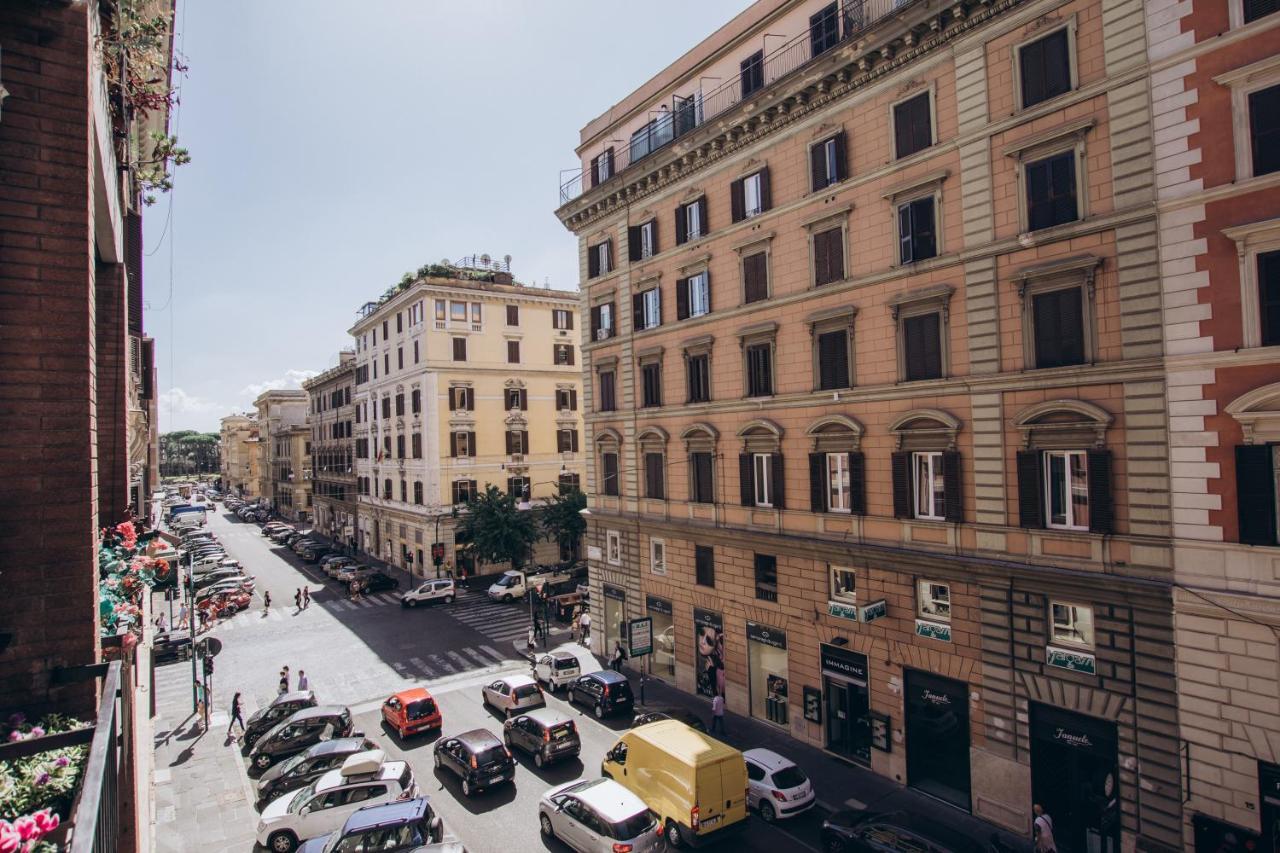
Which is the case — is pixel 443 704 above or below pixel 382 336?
below

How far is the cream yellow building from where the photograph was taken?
48.7 m

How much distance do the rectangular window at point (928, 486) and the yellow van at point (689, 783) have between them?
8.18m

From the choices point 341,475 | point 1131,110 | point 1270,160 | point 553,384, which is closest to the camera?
point 1270,160

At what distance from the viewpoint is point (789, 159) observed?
899 inches

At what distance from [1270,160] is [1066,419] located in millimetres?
6086

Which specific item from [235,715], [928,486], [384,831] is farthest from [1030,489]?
[235,715]

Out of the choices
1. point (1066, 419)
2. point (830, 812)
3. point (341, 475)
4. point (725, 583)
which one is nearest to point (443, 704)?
point (725, 583)

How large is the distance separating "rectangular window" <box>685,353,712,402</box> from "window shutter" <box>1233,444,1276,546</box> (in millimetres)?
15476

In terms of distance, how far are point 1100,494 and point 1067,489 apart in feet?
2.59

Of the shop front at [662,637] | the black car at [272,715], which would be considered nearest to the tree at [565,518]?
the shop front at [662,637]

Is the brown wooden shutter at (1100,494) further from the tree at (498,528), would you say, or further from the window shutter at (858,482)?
the tree at (498,528)

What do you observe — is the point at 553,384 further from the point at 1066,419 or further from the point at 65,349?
the point at 65,349

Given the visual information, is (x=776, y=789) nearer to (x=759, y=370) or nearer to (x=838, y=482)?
(x=838, y=482)

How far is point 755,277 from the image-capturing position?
24062mm
